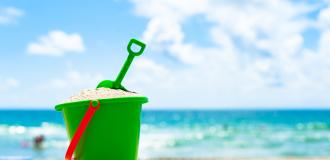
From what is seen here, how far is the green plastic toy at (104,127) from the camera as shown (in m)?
2.59

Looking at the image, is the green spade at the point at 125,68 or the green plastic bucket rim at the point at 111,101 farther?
the green spade at the point at 125,68

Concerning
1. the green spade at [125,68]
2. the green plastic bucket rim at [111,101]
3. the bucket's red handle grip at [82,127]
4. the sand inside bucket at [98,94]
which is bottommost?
the bucket's red handle grip at [82,127]

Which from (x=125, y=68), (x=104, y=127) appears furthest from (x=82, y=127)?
(x=125, y=68)

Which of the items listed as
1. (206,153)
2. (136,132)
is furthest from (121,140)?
(206,153)

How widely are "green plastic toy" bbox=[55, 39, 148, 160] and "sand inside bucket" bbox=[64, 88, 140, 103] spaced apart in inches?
1.9

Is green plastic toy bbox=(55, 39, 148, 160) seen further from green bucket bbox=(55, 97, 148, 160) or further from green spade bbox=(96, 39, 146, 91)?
green spade bbox=(96, 39, 146, 91)

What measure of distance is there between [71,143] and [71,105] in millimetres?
179

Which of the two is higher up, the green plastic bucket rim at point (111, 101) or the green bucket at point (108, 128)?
the green plastic bucket rim at point (111, 101)

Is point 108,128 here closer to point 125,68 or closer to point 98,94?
point 98,94

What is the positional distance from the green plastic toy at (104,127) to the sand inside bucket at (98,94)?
49 mm

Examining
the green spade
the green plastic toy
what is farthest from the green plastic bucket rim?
the green spade

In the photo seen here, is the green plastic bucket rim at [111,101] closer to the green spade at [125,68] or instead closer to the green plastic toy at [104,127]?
the green plastic toy at [104,127]

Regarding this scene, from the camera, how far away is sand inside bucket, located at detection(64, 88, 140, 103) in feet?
8.68

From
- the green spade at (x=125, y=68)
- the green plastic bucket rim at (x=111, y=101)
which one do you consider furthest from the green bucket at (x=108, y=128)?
the green spade at (x=125, y=68)
